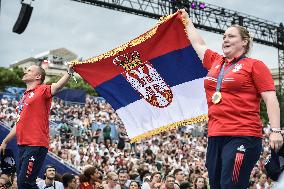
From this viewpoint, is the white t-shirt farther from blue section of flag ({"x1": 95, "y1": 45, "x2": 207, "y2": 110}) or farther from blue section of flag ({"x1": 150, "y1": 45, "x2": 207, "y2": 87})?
blue section of flag ({"x1": 150, "y1": 45, "x2": 207, "y2": 87})

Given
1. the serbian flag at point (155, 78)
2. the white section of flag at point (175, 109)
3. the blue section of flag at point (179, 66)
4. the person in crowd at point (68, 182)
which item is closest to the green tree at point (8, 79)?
the person in crowd at point (68, 182)

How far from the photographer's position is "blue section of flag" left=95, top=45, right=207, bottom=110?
602 cm

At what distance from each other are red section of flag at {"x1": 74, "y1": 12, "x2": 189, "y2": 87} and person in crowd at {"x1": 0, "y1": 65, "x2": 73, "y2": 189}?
0.62m

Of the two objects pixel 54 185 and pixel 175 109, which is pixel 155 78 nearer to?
pixel 175 109

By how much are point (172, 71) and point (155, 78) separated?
0.26 metres

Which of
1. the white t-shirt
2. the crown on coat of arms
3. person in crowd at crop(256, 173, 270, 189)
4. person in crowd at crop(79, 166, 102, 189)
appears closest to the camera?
the crown on coat of arms

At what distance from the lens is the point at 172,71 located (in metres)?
6.12

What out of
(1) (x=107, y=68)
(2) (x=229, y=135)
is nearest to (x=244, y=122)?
(2) (x=229, y=135)

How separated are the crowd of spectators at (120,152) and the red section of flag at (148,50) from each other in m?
2.66

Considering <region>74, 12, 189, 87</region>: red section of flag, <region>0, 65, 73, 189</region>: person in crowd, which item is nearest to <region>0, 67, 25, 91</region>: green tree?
<region>74, 12, 189, 87</region>: red section of flag

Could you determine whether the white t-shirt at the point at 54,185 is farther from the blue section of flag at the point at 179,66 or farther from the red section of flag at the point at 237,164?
the red section of flag at the point at 237,164

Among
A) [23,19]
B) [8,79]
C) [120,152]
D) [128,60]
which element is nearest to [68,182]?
[128,60]

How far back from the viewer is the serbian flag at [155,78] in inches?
235

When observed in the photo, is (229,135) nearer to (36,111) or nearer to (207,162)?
(207,162)
